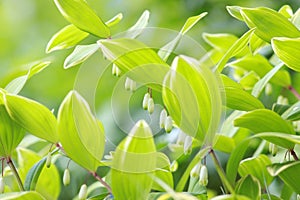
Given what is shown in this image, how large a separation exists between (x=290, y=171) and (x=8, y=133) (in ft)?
0.67

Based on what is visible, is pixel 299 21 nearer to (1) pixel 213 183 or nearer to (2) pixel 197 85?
(2) pixel 197 85

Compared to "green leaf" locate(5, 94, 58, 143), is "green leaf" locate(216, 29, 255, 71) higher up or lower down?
lower down

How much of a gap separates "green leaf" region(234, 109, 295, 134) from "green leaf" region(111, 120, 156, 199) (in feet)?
0.24

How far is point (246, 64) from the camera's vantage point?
51 cm

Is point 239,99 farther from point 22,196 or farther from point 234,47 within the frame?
point 22,196

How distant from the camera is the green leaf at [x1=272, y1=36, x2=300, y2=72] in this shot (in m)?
0.35

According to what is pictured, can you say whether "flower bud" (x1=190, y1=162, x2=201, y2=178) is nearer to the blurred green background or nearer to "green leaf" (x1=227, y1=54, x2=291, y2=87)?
"green leaf" (x1=227, y1=54, x2=291, y2=87)

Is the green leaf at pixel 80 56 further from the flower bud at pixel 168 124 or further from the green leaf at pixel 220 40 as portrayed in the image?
the green leaf at pixel 220 40

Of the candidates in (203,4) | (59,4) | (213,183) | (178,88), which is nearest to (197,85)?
(178,88)

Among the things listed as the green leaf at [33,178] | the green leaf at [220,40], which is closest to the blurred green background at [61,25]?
the green leaf at [220,40]

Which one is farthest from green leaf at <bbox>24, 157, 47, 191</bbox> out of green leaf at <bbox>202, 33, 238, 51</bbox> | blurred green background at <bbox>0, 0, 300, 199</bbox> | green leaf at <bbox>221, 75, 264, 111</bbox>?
blurred green background at <bbox>0, 0, 300, 199</bbox>

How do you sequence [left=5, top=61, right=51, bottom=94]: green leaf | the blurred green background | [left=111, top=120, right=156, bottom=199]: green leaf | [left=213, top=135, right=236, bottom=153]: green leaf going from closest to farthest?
[left=111, top=120, right=156, bottom=199]: green leaf → [left=5, top=61, right=51, bottom=94]: green leaf → [left=213, top=135, right=236, bottom=153]: green leaf → the blurred green background

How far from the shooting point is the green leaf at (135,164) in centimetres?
30

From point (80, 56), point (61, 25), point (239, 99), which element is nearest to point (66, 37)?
point (80, 56)
